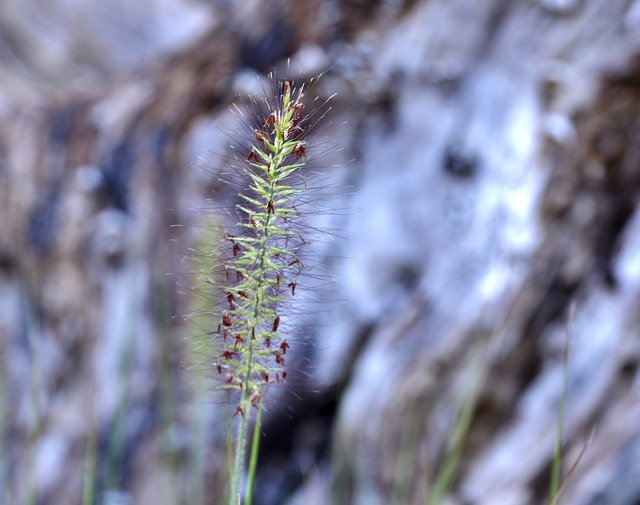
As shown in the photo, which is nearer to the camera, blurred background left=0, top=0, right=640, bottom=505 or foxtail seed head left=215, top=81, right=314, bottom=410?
foxtail seed head left=215, top=81, right=314, bottom=410

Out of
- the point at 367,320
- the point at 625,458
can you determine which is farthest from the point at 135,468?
the point at 625,458

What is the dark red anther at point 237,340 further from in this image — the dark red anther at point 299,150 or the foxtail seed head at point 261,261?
the dark red anther at point 299,150

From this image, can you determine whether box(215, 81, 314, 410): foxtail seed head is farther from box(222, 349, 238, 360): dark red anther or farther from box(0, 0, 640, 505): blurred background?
box(0, 0, 640, 505): blurred background

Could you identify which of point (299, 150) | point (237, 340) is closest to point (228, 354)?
point (237, 340)

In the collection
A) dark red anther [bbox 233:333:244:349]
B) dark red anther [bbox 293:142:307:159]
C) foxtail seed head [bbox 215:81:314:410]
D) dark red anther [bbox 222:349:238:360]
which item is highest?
dark red anther [bbox 293:142:307:159]

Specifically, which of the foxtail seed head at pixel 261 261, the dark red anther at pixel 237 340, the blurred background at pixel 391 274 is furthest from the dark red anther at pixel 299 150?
the blurred background at pixel 391 274

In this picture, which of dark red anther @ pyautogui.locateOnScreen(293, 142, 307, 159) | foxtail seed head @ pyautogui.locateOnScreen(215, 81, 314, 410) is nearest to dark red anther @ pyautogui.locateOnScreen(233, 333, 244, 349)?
foxtail seed head @ pyautogui.locateOnScreen(215, 81, 314, 410)

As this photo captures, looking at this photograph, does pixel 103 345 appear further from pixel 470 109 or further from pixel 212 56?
pixel 470 109

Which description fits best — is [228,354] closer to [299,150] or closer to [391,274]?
[299,150]

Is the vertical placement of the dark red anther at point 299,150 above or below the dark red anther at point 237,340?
above
